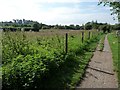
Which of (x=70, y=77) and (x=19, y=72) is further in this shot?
(x=70, y=77)

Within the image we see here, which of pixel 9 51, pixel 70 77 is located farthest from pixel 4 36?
pixel 70 77

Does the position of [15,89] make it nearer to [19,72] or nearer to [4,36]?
[19,72]

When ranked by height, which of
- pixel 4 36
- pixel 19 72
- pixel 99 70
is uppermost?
pixel 4 36

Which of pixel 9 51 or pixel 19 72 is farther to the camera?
pixel 9 51

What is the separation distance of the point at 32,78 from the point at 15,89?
0.66m

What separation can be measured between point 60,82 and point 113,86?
1801mm

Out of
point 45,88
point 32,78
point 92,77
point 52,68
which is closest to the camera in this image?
point 32,78

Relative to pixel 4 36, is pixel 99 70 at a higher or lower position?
lower

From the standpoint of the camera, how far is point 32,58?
943 centimetres

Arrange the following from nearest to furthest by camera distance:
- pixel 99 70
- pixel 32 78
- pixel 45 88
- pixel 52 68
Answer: pixel 32 78 → pixel 45 88 → pixel 52 68 → pixel 99 70

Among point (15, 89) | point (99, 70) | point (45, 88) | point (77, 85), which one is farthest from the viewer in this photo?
point (99, 70)

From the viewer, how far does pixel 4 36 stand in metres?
11.4

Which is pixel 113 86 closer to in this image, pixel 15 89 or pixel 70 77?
pixel 70 77

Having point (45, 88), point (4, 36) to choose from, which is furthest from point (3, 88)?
point (4, 36)
